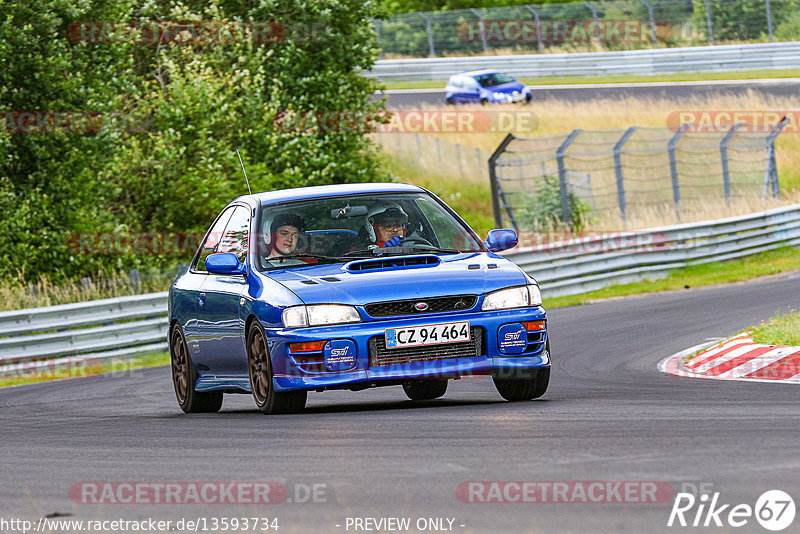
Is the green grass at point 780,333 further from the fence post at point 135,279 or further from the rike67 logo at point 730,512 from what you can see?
the fence post at point 135,279

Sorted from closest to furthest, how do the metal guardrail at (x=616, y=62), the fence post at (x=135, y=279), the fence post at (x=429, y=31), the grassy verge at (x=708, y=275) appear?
the fence post at (x=135, y=279)
the grassy verge at (x=708, y=275)
the metal guardrail at (x=616, y=62)
the fence post at (x=429, y=31)


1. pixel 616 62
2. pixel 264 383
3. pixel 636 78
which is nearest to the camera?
pixel 264 383

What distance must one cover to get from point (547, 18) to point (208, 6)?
88.8 feet

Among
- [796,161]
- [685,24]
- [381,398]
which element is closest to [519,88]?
[685,24]

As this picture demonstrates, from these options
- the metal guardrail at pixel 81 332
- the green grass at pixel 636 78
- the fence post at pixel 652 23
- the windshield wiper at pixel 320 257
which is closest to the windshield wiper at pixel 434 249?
the windshield wiper at pixel 320 257

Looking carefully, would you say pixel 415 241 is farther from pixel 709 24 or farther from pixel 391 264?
pixel 709 24

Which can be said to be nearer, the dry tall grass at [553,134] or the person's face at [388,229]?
the person's face at [388,229]

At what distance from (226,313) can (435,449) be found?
127 inches

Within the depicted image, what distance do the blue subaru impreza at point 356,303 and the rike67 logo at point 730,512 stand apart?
3.54m

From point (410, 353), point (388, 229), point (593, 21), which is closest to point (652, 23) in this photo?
point (593, 21)

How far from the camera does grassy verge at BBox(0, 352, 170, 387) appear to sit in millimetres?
17484

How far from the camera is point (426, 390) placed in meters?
11.2

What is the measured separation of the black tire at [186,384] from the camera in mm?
11070

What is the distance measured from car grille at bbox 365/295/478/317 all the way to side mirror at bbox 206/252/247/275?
4.28 ft
